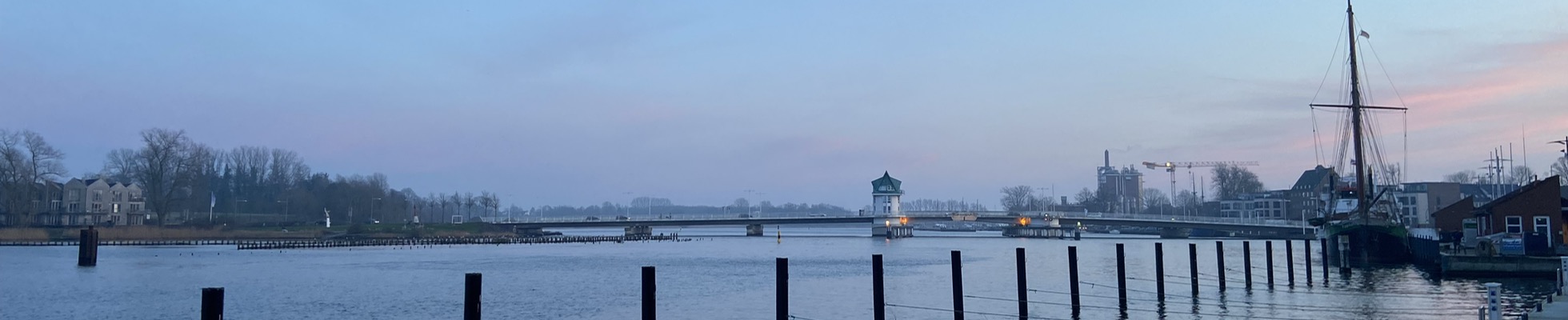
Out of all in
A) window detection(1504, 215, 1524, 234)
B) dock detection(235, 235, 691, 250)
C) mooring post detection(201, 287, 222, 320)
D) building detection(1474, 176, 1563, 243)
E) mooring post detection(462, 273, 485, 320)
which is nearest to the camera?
mooring post detection(201, 287, 222, 320)

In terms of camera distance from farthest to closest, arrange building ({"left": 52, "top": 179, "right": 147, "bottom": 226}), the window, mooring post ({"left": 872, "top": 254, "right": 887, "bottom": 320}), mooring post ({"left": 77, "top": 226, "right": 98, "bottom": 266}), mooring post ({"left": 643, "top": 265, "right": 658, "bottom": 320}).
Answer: building ({"left": 52, "top": 179, "right": 147, "bottom": 226}), mooring post ({"left": 77, "top": 226, "right": 98, "bottom": 266}), the window, mooring post ({"left": 872, "top": 254, "right": 887, "bottom": 320}), mooring post ({"left": 643, "top": 265, "right": 658, "bottom": 320})

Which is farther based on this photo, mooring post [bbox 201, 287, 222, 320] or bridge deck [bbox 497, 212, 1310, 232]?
bridge deck [bbox 497, 212, 1310, 232]

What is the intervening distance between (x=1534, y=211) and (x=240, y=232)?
141m

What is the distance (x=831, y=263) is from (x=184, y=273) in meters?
43.6

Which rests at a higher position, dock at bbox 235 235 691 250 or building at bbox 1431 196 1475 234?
building at bbox 1431 196 1475 234

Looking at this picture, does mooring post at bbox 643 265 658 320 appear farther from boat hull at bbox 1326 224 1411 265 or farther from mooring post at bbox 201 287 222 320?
boat hull at bbox 1326 224 1411 265

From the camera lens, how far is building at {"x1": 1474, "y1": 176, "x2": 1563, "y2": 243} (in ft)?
187

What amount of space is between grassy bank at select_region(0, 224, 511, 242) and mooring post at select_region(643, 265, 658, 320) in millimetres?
120195

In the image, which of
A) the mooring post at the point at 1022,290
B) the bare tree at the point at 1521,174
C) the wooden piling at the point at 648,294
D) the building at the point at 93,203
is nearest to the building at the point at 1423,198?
the bare tree at the point at 1521,174

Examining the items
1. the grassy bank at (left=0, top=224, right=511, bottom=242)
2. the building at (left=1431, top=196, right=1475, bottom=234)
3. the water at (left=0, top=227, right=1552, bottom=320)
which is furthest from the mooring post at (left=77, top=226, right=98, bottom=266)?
the building at (left=1431, top=196, right=1475, bottom=234)

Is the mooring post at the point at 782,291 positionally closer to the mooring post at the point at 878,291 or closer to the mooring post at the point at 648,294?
the mooring post at the point at 878,291

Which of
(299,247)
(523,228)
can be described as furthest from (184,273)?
(523,228)

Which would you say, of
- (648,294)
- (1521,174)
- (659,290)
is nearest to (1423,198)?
(1521,174)

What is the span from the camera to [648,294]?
78.4 feet
